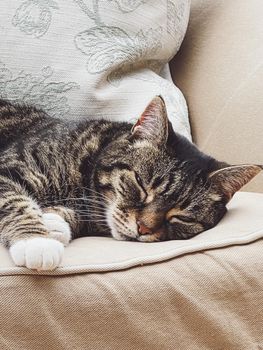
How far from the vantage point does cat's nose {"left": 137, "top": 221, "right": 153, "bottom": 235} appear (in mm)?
1177

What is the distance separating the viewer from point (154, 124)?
1.25 metres

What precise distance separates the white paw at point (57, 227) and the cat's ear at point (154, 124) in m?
0.26

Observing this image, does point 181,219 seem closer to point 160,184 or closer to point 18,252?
point 160,184

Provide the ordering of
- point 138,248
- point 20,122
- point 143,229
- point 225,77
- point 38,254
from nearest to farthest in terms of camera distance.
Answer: point 38,254 < point 138,248 < point 143,229 < point 20,122 < point 225,77

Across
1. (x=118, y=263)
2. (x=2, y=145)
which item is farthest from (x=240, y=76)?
(x=118, y=263)

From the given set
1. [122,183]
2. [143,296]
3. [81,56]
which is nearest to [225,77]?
[81,56]

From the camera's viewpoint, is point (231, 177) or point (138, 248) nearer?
point (138, 248)

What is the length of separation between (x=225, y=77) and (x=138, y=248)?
683 mm

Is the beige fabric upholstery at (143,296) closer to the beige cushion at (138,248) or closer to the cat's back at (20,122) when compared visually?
the beige cushion at (138,248)

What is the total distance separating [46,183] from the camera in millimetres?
1259

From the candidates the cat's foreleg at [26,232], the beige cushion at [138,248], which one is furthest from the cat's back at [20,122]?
the beige cushion at [138,248]

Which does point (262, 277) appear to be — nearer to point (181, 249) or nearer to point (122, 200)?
point (181, 249)

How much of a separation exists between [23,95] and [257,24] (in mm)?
649

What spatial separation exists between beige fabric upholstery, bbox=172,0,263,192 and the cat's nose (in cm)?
35
